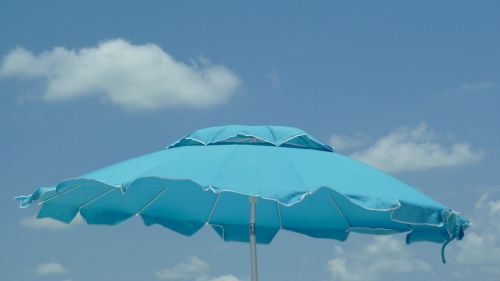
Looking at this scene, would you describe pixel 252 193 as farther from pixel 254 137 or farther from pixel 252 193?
pixel 254 137

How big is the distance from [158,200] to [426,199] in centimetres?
324

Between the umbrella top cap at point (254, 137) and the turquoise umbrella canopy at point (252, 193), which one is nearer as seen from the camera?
the turquoise umbrella canopy at point (252, 193)

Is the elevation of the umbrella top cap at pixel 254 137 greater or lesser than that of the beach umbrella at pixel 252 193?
greater

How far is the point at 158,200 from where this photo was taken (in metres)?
7.99

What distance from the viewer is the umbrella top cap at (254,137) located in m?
6.37

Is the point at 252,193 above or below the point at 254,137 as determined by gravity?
below

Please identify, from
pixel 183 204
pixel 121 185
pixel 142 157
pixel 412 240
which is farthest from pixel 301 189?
pixel 183 204

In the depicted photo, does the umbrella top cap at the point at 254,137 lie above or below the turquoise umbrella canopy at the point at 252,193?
above

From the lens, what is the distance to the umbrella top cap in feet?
20.9

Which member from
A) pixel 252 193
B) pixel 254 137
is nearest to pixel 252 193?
pixel 252 193

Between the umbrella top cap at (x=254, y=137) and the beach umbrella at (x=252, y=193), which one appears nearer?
the beach umbrella at (x=252, y=193)

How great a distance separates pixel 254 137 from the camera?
6.39 meters

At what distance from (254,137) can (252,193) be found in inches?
57.5

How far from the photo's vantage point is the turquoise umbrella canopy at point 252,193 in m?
5.25
